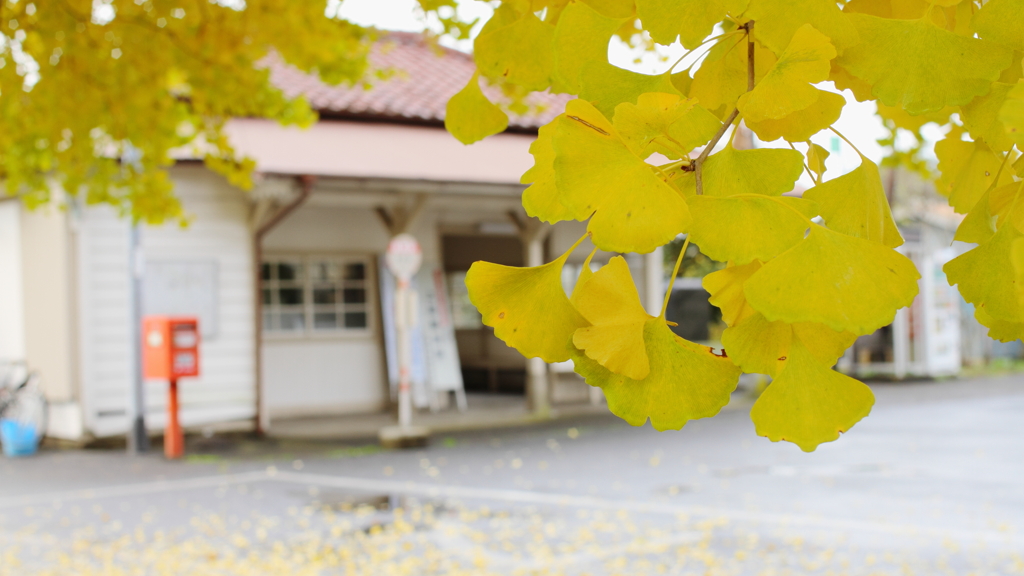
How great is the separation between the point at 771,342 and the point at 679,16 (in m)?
0.22

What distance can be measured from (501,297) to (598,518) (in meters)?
5.60

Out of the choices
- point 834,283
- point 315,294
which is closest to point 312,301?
point 315,294

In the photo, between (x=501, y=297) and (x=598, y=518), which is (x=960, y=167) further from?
(x=598, y=518)

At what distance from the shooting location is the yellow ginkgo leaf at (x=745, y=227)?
1.83 ft

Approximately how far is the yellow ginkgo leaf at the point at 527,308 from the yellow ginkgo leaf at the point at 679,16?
0.18m

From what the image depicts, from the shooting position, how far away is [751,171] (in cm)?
62

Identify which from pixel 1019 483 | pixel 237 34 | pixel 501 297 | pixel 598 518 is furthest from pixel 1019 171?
pixel 1019 483

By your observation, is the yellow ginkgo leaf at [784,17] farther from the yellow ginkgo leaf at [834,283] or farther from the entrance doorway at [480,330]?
the entrance doorway at [480,330]

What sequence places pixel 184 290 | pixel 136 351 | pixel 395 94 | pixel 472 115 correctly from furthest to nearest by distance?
pixel 395 94 → pixel 184 290 → pixel 136 351 → pixel 472 115

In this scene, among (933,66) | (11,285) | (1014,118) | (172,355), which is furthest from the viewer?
→ (11,285)

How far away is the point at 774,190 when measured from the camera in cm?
62

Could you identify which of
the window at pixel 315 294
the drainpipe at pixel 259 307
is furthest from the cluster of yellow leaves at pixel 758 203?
the window at pixel 315 294

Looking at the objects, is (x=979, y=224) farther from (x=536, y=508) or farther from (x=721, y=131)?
(x=536, y=508)

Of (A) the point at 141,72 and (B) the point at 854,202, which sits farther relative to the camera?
(A) the point at 141,72
